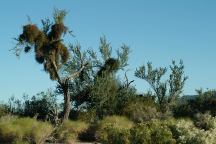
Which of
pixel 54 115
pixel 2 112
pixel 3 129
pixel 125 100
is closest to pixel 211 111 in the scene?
pixel 125 100

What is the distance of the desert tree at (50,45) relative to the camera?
32625 millimetres

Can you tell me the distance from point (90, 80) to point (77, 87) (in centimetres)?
101

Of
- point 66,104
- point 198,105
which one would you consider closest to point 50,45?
point 66,104

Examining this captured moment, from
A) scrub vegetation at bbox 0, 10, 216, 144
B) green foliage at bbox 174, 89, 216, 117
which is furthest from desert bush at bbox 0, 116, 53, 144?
green foliage at bbox 174, 89, 216, 117

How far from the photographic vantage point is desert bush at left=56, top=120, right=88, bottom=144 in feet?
84.4

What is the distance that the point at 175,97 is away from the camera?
42250mm

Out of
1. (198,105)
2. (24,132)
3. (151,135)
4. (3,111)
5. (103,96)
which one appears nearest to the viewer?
(151,135)

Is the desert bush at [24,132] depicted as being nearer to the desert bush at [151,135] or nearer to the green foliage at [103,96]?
the desert bush at [151,135]

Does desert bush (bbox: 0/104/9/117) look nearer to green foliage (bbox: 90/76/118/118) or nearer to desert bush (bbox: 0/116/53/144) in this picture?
green foliage (bbox: 90/76/118/118)

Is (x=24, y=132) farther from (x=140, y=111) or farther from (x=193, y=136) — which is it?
(x=140, y=111)

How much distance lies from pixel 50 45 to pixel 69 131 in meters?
8.07

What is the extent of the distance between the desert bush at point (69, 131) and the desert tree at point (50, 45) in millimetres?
5406

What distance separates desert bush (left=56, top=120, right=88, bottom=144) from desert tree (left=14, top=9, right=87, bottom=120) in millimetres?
5406

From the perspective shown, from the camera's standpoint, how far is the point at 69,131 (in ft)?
87.1
